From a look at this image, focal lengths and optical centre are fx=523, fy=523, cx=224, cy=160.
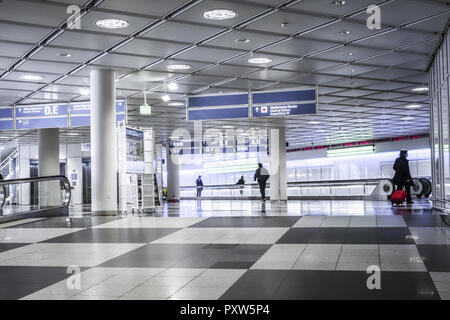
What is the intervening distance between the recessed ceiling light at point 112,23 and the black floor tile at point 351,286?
25.9 ft

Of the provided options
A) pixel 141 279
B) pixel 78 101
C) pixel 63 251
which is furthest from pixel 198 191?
pixel 141 279

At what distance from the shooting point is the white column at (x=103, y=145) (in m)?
16.2

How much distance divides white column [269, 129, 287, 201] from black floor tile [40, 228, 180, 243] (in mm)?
18774

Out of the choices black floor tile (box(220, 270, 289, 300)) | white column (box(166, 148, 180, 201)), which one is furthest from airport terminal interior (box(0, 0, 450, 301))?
white column (box(166, 148, 180, 201))

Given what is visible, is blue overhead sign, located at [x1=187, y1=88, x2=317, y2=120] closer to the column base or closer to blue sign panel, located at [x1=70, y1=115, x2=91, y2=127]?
blue sign panel, located at [x1=70, y1=115, x2=91, y2=127]

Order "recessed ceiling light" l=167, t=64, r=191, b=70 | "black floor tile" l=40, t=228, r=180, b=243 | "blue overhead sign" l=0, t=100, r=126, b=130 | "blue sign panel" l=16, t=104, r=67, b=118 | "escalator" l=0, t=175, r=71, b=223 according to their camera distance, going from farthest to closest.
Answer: "blue sign panel" l=16, t=104, r=67, b=118
"blue overhead sign" l=0, t=100, r=126, b=130
"recessed ceiling light" l=167, t=64, r=191, b=70
"escalator" l=0, t=175, r=71, b=223
"black floor tile" l=40, t=228, r=180, b=243

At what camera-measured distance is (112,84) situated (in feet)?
53.9

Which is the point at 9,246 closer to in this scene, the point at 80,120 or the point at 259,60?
the point at 259,60

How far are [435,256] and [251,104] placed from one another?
13.8 metres

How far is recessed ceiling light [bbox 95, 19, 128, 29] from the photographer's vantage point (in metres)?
11.5

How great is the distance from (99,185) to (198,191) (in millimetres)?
24424

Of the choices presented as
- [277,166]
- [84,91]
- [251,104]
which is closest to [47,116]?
[84,91]

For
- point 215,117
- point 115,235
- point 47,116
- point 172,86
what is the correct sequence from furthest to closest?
point 47,116
point 215,117
point 172,86
point 115,235

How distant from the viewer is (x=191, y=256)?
710cm
